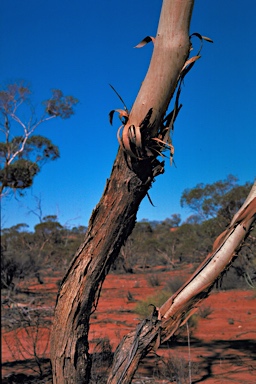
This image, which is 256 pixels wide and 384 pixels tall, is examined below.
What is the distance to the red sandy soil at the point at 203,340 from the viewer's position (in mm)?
5211

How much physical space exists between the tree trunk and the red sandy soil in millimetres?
993

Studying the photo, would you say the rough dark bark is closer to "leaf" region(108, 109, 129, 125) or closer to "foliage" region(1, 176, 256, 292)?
"leaf" region(108, 109, 129, 125)

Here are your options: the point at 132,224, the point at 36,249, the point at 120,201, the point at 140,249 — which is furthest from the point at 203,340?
the point at 140,249

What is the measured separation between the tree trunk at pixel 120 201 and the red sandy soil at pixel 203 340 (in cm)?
99

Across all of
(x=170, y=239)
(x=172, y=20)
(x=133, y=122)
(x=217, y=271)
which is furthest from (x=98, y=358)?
(x=170, y=239)

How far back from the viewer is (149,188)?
2.41 meters

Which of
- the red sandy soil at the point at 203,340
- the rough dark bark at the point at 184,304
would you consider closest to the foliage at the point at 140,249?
the red sandy soil at the point at 203,340

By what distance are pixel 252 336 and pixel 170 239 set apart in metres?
26.9

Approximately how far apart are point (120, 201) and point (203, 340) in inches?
275

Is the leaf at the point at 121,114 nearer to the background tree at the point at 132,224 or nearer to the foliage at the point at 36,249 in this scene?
the background tree at the point at 132,224

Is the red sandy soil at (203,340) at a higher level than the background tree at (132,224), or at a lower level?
lower

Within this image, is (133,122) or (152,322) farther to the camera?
(152,322)

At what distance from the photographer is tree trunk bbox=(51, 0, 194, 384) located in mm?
2227

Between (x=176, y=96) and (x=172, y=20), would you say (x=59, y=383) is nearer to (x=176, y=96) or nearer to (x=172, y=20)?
(x=176, y=96)
